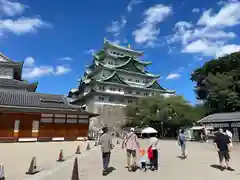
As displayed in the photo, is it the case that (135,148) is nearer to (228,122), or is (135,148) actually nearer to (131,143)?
(131,143)

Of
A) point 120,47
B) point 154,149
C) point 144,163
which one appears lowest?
point 144,163

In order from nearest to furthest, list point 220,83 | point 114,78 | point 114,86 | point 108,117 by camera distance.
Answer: point 220,83 < point 108,117 < point 114,86 < point 114,78

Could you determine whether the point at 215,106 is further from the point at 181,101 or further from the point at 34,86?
the point at 34,86

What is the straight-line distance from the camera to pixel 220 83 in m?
42.0

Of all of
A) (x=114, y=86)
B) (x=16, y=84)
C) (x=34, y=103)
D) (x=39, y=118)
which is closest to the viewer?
(x=39, y=118)

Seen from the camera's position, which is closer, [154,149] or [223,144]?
[154,149]

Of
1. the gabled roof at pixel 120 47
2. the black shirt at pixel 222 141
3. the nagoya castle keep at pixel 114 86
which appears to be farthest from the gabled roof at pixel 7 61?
the black shirt at pixel 222 141

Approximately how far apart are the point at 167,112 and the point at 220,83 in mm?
13748

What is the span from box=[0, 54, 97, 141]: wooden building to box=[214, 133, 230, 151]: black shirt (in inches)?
768

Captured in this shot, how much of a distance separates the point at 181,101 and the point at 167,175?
30.1 m

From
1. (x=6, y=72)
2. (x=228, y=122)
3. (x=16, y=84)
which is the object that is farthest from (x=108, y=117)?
(x=228, y=122)

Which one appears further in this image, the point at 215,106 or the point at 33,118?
the point at 215,106

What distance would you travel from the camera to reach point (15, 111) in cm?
2366

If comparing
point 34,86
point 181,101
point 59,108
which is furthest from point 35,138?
point 181,101
